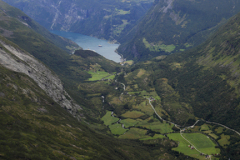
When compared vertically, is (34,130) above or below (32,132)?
above

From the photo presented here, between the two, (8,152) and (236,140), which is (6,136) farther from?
(236,140)

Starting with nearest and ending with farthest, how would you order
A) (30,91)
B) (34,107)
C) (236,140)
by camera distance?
(34,107), (30,91), (236,140)

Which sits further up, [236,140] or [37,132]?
[236,140]

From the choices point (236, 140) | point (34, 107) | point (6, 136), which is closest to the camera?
point (6, 136)

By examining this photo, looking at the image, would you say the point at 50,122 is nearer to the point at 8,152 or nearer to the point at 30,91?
the point at 30,91

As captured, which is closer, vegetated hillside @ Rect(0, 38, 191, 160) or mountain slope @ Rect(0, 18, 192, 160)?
vegetated hillside @ Rect(0, 38, 191, 160)

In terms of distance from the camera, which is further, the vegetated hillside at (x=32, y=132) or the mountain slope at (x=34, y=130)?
the mountain slope at (x=34, y=130)

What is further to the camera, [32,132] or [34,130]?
[34,130]

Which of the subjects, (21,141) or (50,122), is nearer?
(21,141)

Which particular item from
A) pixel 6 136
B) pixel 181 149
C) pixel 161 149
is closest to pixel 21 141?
pixel 6 136

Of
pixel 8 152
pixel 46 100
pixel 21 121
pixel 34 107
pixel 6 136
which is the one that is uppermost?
pixel 46 100
